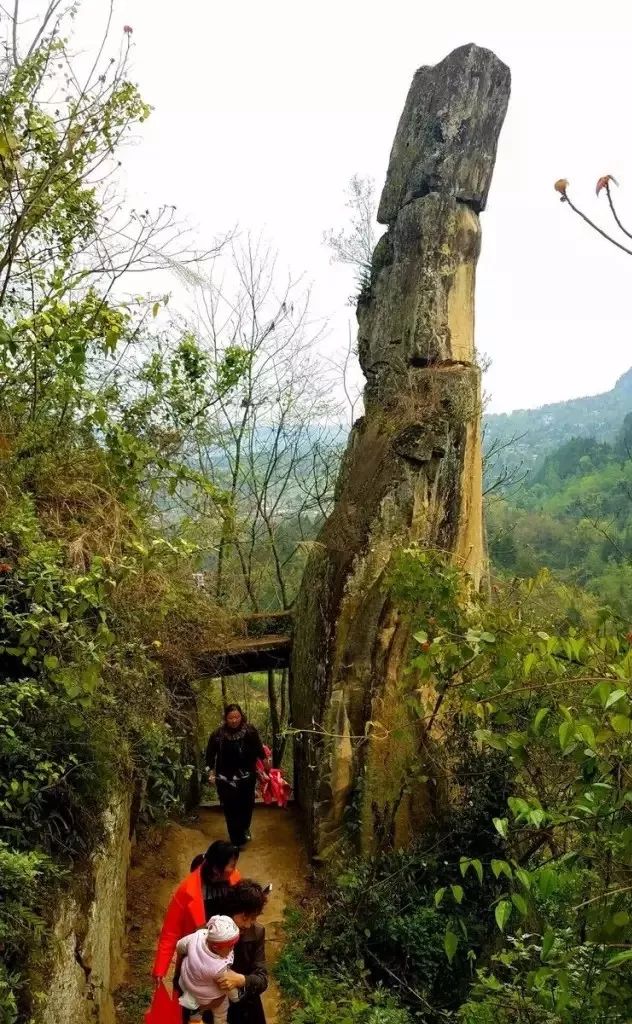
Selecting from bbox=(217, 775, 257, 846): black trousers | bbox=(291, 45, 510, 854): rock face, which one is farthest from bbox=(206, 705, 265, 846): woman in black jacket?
bbox=(291, 45, 510, 854): rock face

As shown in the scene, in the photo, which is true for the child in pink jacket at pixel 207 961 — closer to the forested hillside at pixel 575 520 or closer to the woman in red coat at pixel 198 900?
the woman in red coat at pixel 198 900

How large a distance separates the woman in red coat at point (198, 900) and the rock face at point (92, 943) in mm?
489

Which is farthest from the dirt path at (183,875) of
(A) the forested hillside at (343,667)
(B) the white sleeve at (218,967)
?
(B) the white sleeve at (218,967)

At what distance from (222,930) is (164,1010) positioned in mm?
946

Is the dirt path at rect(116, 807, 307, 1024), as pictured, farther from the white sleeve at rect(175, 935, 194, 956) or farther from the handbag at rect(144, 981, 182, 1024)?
the white sleeve at rect(175, 935, 194, 956)

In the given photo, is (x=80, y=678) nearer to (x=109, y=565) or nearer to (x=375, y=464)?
(x=109, y=565)

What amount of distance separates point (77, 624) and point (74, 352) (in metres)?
1.81

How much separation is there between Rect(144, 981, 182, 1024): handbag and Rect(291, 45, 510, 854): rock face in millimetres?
3326

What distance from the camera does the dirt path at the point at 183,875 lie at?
5.82 meters

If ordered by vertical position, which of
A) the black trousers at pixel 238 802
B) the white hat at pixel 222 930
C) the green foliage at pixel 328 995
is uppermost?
the white hat at pixel 222 930

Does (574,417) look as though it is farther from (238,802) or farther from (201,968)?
(201,968)

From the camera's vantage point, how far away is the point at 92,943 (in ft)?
15.0


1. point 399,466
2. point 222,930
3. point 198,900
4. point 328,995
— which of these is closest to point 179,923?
point 198,900

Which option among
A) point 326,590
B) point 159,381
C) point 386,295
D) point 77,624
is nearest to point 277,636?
point 326,590
